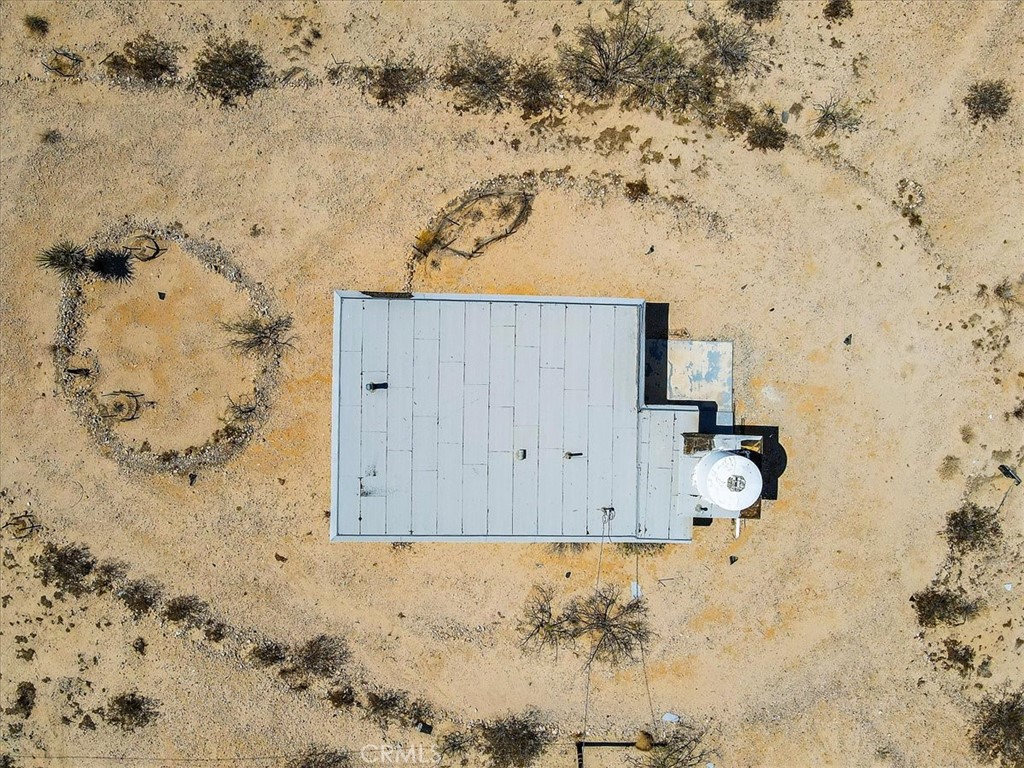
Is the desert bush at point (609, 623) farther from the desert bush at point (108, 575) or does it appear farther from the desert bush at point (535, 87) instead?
the desert bush at point (535, 87)

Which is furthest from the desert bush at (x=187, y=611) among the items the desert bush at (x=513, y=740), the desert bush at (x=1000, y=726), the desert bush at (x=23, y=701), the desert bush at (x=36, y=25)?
the desert bush at (x=1000, y=726)

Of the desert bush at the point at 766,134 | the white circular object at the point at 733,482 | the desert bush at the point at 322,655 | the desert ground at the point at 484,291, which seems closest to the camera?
the white circular object at the point at 733,482

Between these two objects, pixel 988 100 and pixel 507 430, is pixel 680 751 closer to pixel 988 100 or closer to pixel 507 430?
pixel 507 430

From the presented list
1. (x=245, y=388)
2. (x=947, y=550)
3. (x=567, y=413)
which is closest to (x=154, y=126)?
(x=245, y=388)

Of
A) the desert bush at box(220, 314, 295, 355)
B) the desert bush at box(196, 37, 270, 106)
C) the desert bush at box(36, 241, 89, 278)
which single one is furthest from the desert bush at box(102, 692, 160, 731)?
the desert bush at box(196, 37, 270, 106)

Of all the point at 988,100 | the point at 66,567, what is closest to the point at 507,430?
the point at 66,567
